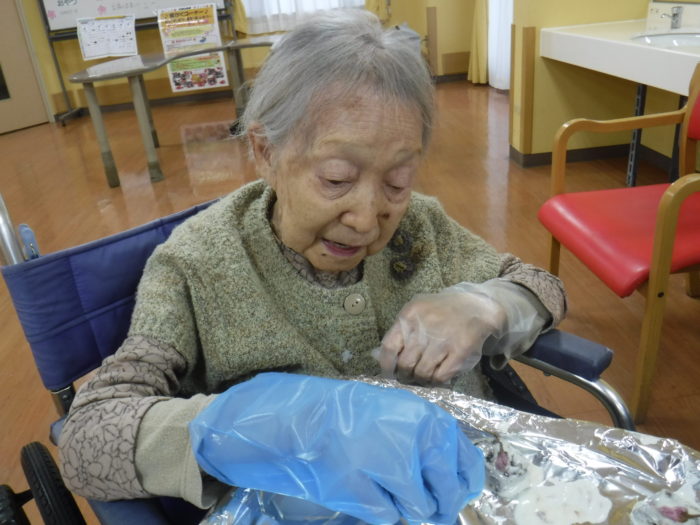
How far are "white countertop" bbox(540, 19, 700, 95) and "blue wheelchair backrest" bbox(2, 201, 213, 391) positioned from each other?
2.01 m

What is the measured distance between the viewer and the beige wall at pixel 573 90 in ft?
10.5

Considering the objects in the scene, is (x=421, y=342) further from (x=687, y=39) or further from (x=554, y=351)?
(x=687, y=39)

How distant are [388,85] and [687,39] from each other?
7.92ft

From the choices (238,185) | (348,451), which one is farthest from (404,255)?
(238,185)

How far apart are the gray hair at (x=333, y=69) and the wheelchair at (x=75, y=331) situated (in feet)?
1.18

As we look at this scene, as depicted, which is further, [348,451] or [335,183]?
[335,183]

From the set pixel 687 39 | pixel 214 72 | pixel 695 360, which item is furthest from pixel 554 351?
pixel 214 72

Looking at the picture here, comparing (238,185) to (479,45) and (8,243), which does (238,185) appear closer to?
(8,243)

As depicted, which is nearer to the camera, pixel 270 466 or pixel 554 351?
pixel 270 466

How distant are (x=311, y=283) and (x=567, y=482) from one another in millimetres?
476

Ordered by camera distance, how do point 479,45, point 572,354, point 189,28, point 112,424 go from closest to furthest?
point 112,424 < point 572,354 < point 189,28 < point 479,45

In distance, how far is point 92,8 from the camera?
18.8 feet

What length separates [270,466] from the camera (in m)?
0.60

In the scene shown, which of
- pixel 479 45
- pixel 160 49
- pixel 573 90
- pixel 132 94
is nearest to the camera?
pixel 573 90
